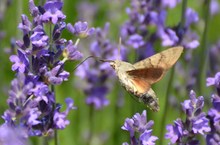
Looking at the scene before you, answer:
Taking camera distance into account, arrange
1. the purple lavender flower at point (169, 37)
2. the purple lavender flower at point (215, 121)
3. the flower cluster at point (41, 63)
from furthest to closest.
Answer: the purple lavender flower at point (169, 37), the purple lavender flower at point (215, 121), the flower cluster at point (41, 63)

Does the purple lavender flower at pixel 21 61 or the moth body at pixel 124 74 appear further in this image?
the moth body at pixel 124 74

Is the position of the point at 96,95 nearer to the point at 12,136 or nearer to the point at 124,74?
the point at 124,74

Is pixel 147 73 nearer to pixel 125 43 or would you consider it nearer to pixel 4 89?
pixel 125 43

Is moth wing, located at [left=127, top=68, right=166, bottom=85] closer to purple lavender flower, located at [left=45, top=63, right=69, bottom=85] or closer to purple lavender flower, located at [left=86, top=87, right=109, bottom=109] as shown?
purple lavender flower, located at [left=45, top=63, right=69, bottom=85]

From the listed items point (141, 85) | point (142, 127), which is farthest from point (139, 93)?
point (142, 127)

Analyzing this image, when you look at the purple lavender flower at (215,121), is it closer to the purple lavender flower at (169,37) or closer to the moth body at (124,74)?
the moth body at (124,74)

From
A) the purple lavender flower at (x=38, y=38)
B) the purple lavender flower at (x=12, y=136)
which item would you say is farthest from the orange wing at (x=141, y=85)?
the purple lavender flower at (x=12, y=136)

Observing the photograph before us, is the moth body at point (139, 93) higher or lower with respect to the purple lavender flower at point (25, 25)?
lower

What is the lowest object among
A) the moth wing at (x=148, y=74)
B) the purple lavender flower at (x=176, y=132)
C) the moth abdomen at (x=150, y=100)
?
the purple lavender flower at (x=176, y=132)
